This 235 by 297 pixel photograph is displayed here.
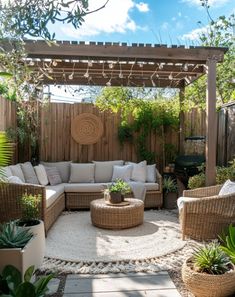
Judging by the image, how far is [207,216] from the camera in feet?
14.3

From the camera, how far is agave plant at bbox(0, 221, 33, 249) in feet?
9.87

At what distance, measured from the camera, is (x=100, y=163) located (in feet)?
23.6

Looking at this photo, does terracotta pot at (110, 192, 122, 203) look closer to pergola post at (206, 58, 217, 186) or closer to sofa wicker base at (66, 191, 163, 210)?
sofa wicker base at (66, 191, 163, 210)

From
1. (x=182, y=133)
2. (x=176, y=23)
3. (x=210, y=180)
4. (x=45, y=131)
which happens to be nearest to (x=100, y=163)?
(x=45, y=131)

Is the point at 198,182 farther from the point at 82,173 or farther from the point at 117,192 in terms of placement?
the point at 82,173

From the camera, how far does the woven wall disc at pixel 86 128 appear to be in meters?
7.59

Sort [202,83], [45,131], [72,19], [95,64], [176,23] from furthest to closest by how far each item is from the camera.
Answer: [202,83] → [45,131] → [176,23] → [95,64] → [72,19]

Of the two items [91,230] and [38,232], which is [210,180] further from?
[38,232]

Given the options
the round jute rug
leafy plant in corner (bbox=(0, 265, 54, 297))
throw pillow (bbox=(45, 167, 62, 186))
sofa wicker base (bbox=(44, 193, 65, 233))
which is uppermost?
throw pillow (bbox=(45, 167, 62, 186))

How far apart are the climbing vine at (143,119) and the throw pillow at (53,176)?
1.72 metres

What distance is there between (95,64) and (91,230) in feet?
10.3

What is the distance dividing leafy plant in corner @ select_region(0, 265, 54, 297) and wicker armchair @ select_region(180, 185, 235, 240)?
2411 millimetres

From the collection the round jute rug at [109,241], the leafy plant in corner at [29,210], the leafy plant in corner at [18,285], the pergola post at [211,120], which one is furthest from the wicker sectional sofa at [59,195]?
the leafy plant in corner at [18,285]

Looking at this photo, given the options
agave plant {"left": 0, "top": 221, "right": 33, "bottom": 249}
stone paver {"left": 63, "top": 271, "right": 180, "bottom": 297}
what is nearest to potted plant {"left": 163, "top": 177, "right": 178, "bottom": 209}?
stone paver {"left": 63, "top": 271, "right": 180, "bottom": 297}
